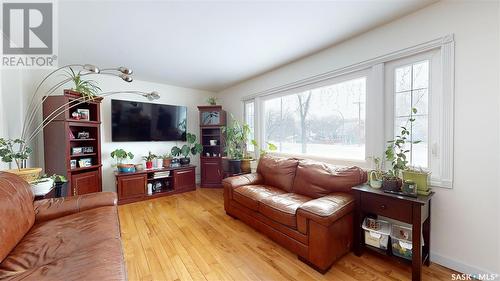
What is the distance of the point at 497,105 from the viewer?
4.77 feet

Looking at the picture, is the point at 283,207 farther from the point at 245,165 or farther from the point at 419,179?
the point at 245,165

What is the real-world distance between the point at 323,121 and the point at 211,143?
253 cm

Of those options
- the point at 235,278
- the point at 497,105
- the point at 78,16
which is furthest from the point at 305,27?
the point at 235,278

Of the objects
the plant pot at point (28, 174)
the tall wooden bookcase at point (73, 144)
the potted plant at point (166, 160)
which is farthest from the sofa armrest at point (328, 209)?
the potted plant at point (166, 160)

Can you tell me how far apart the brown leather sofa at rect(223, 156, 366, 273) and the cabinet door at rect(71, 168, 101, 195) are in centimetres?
213

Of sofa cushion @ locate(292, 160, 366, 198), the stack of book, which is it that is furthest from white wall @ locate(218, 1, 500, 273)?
the stack of book

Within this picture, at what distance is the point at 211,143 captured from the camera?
441 centimetres

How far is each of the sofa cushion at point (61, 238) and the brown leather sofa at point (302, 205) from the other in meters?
1.36

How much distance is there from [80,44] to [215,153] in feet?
9.46

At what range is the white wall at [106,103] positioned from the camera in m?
2.26

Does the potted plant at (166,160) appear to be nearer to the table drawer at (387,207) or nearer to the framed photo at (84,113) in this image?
the framed photo at (84,113)

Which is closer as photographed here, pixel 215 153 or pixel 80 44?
pixel 80 44

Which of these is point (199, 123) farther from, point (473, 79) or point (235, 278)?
point (473, 79)

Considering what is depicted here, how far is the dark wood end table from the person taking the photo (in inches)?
58.6
